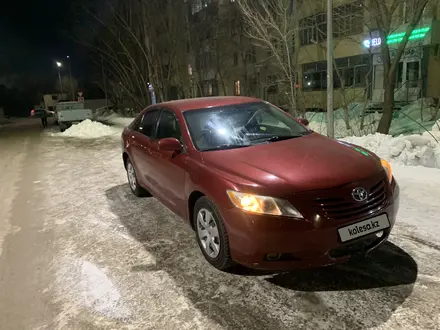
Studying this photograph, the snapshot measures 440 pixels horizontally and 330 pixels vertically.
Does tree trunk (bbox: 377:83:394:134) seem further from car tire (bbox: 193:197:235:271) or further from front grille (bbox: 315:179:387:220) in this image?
car tire (bbox: 193:197:235:271)

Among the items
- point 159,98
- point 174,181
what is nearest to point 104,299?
point 174,181

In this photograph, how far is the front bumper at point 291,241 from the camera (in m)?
2.78

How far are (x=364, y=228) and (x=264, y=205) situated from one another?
2.81 ft

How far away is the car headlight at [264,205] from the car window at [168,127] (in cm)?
143

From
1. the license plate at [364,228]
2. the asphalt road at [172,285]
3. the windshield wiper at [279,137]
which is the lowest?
the asphalt road at [172,285]

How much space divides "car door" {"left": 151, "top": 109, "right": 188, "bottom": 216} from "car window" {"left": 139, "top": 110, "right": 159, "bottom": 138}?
227 mm

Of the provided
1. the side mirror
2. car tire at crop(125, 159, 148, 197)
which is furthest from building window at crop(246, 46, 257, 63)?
the side mirror

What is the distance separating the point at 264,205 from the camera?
287 centimetres

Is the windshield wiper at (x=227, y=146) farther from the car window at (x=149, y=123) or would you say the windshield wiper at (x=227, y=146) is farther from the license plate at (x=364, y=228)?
the car window at (x=149, y=123)

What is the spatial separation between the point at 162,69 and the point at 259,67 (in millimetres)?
8071

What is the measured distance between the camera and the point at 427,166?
6715mm

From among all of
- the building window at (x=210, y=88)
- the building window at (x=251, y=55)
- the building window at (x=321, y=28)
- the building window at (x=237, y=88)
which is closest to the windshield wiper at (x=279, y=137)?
the building window at (x=321, y=28)

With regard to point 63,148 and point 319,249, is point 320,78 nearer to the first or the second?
point 63,148

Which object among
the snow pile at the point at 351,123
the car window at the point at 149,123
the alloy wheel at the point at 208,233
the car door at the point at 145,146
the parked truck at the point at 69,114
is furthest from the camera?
the parked truck at the point at 69,114
